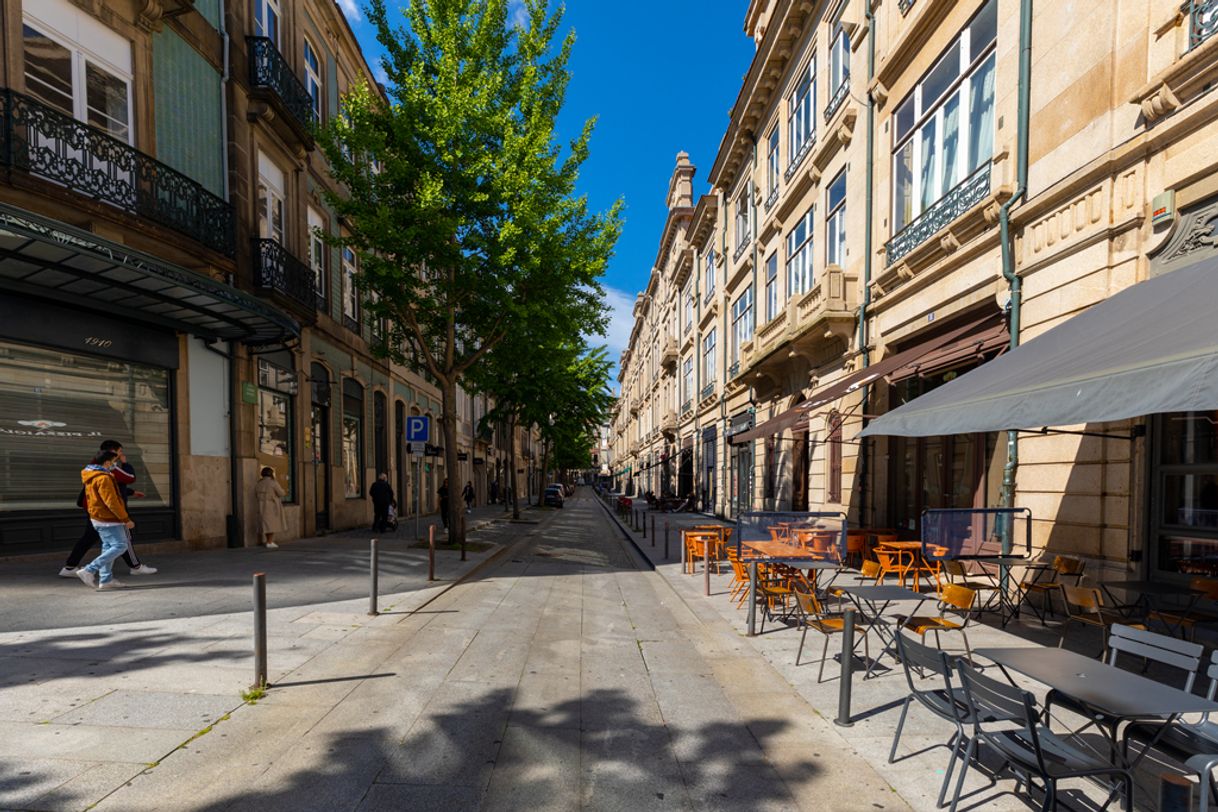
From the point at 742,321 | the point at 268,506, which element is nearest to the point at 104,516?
the point at 268,506

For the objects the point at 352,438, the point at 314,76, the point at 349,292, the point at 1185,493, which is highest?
the point at 314,76

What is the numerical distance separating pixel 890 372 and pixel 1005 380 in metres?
5.25

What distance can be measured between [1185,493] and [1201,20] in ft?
16.2

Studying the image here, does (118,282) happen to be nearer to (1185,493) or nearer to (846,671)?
(846,671)

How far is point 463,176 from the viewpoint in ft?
40.6

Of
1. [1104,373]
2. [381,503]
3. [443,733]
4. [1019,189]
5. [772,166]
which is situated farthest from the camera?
[772,166]

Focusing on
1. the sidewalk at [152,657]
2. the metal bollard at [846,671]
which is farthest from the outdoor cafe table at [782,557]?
the sidewalk at [152,657]

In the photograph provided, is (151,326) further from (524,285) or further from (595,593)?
(595,593)

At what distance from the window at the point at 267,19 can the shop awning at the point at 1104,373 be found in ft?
53.7

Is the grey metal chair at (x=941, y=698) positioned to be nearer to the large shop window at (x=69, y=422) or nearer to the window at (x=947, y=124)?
the window at (x=947, y=124)

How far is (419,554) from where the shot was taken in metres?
12.3

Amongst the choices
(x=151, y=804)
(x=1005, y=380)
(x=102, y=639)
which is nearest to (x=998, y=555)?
(x=1005, y=380)

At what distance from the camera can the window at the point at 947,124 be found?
31.1 ft

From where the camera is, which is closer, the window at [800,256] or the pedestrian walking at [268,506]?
the pedestrian walking at [268,506]
